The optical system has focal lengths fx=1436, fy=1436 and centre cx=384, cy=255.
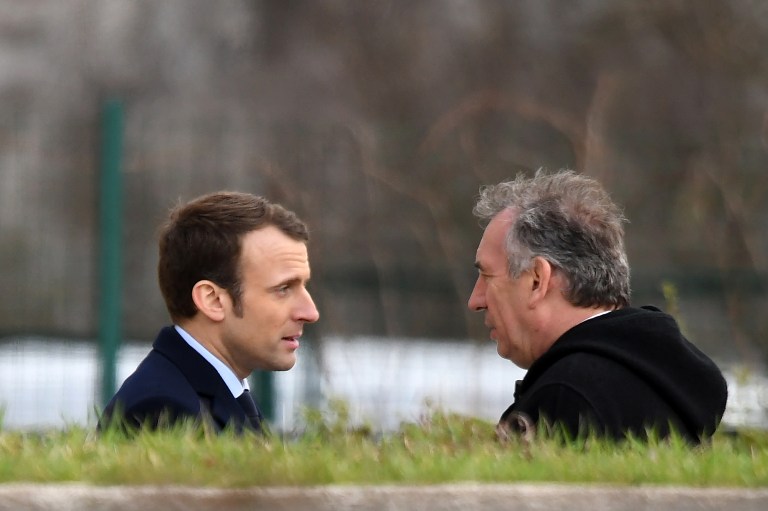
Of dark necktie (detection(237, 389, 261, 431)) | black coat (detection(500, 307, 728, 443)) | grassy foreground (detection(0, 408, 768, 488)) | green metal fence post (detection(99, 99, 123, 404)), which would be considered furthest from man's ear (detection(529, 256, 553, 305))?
green metal fence post (detection(99, 99, 123, 404))

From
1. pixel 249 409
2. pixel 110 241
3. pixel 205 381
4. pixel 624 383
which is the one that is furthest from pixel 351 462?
pixel 110 241

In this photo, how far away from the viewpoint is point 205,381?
13.0 feet

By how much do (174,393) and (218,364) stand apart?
334mm

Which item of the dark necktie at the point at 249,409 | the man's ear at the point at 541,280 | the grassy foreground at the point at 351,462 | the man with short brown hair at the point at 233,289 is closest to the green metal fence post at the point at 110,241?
the man with short brown hair at the point at 233,289

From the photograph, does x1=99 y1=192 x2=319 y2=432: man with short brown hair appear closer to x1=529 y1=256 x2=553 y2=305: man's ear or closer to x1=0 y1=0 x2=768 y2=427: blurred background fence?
x1=529 y1=256 x2=553 y2=305: man's ear

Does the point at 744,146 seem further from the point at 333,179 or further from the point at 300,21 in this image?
the point at 300,21

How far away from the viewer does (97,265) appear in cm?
788

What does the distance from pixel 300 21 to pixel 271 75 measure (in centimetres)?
139

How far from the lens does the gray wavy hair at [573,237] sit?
13.5 ft

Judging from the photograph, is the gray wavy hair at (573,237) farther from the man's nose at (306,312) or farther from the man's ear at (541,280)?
the man's nose at (306,312)

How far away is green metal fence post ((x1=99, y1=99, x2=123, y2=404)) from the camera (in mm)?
7719

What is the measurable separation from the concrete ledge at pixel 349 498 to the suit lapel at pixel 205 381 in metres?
1.48

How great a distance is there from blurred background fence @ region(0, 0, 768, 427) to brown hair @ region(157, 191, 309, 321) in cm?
357

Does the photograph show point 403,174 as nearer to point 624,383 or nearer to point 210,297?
point 210,297
